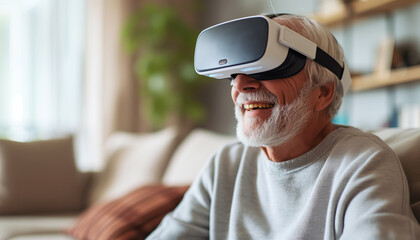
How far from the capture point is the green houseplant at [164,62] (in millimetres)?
4047

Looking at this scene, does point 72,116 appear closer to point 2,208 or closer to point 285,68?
point 2,208

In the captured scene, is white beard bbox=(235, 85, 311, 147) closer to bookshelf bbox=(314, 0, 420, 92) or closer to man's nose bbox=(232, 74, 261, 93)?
man's nose bbox=(232, 74, 261, 93)

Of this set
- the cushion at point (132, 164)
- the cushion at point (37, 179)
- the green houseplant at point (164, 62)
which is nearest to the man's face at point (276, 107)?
the cushion at point (132, 164)

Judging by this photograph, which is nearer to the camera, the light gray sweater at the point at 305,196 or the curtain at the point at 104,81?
the light gray sweater at the point at 305,196

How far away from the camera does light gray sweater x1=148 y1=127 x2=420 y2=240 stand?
87 centimetres

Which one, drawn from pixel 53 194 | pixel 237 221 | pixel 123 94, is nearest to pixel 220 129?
pixel 123 94

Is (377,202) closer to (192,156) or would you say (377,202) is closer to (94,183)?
(192,156)

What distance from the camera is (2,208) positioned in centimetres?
267

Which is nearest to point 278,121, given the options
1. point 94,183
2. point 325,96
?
point 325,96

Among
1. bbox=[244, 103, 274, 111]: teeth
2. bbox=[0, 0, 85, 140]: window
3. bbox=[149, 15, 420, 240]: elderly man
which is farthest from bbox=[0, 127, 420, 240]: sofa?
bbox=[0, 0, 85, 140]: window

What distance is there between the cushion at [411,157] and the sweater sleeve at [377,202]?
0.13m

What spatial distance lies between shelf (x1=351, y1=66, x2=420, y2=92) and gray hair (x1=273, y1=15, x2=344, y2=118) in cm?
152

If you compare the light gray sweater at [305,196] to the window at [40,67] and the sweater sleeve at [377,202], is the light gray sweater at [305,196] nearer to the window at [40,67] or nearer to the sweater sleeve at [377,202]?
the sweater sleeve at [377,202]

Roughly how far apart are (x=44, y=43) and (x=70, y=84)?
0.45 metres
